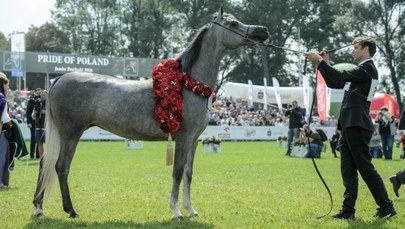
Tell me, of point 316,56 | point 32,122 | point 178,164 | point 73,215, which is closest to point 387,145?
point 32,122

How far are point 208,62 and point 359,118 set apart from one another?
237cm

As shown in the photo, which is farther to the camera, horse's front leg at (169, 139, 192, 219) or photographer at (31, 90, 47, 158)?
photographer at (31, 90, 47, 158)

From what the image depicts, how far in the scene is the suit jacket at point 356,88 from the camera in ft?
24.8

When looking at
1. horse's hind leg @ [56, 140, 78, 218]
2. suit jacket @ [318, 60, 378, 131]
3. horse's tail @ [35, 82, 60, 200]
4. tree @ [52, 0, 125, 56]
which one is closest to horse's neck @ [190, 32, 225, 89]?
suit jacket @ [318, 60, 378, 131]

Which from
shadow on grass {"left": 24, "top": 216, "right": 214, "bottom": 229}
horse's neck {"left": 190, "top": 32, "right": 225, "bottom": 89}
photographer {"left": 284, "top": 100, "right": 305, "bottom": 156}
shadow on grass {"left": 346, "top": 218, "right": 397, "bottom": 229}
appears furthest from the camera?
photographer {"left": 284, "top": 100, "right": 305, "bottom": 156}

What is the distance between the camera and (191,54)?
8.12 m

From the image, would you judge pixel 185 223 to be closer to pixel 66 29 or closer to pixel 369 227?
pixel 369 227

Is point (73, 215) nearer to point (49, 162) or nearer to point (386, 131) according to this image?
point (49, 162)

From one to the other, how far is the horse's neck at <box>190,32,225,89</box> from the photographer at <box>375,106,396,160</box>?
16409 millimetres

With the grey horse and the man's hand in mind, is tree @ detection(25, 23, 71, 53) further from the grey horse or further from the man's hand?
the man's hand

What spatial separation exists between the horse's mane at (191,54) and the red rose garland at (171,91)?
112 mm

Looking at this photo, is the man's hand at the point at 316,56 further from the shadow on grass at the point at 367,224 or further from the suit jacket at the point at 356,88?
the shadow on grass at the point at 367,224

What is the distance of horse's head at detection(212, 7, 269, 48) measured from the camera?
793 centimetres

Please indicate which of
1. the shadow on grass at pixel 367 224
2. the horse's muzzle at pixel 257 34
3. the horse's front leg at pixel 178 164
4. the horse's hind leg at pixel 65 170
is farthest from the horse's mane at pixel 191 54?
the shadow on grass at pixel 367 224
